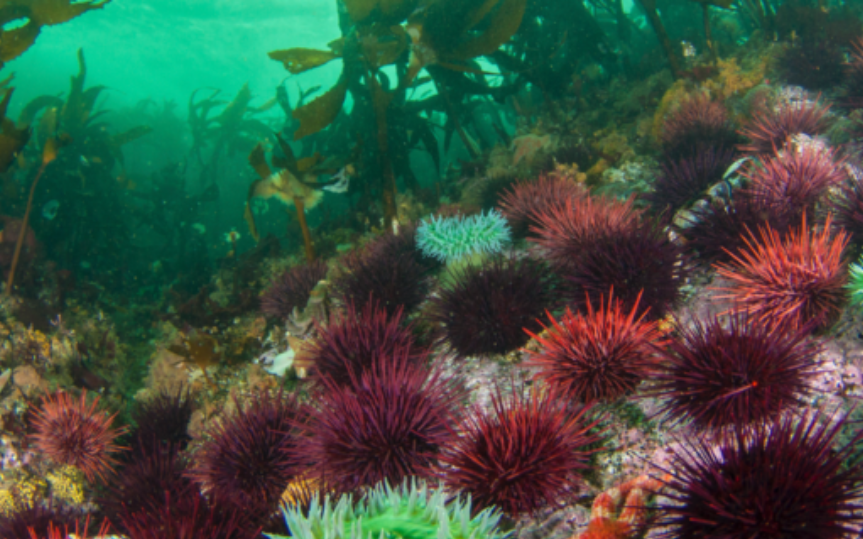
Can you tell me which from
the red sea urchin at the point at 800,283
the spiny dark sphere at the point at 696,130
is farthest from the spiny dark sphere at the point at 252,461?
the spiny dark sphere at the point at 696,130

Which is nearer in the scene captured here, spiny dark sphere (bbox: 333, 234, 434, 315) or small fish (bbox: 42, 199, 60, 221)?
spiny dark sphere (bbox: 333, 234, 434, 315)

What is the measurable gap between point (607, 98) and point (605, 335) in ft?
23.6

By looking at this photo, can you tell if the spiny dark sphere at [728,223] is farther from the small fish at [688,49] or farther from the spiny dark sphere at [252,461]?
the small fish at [688,49]

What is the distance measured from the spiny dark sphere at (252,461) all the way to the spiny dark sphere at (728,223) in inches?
133

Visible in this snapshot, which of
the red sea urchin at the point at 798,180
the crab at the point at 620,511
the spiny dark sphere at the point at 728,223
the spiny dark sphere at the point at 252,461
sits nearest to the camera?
the crab at the point at 620,511

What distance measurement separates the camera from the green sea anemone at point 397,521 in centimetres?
179

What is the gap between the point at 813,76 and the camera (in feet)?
18.1

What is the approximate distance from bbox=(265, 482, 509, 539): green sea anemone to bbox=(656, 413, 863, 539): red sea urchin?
2.62 ft

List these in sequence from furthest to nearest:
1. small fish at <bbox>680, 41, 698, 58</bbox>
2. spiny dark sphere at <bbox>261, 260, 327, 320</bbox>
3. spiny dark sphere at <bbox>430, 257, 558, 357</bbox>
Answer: small fish at <bbox>680, 41, 698, 58</bbox>
spiny dark sphere at <bbox>261, 260, 327, 320</bbox>
spiny dark sphere at <bbox>430, 257, 558, 357</bbox>

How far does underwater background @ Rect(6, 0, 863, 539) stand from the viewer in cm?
209

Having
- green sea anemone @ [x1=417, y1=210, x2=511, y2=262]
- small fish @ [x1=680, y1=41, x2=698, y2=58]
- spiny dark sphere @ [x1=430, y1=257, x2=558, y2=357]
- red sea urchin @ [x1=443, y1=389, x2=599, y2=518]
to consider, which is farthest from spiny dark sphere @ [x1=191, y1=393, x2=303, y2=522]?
small fish @ [x1=680, y1=41, x2=698, y2=58]

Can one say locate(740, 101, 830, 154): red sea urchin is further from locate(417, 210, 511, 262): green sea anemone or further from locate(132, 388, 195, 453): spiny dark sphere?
locate(132, 388, 195, 453): spiny dark sphere

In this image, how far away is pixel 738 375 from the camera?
6.72 ft

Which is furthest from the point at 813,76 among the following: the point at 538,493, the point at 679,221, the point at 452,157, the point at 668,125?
the point at 452,157
